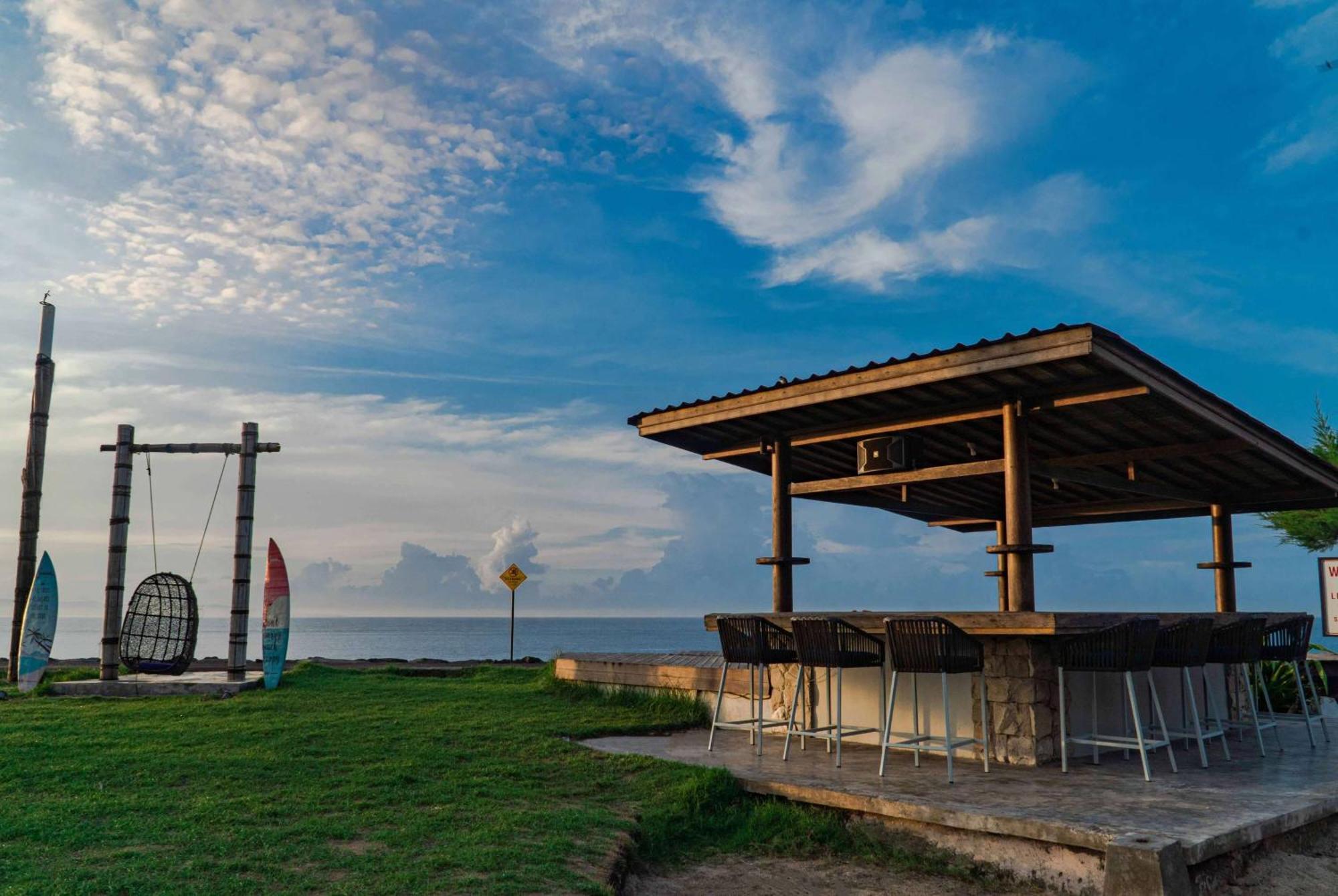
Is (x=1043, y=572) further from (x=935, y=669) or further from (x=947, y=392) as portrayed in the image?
(x=935, y=669)

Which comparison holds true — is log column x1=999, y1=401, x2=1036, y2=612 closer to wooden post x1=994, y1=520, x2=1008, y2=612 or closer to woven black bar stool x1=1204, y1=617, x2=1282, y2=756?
woven black bar stool x1=1204, y1=617, x2=1282, y2=756

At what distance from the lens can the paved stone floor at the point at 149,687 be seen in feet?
40.5

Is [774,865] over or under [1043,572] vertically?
under

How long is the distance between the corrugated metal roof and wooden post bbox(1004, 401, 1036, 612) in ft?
3.12

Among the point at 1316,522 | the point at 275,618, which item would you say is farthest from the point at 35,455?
the point at 1316,522

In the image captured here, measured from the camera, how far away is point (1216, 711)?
8688 millimetres

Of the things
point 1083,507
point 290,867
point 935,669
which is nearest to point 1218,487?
point 1083,507

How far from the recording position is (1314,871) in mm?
5398

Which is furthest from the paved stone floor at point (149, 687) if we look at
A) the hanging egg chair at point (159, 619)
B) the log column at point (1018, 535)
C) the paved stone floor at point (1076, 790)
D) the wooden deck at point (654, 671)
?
the log column at point (1018, 535)

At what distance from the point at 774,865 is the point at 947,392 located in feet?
13.8

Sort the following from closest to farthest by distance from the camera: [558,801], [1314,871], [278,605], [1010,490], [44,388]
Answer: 1. [1314,871]
2. [558,801]
3. [1010,490]
4. [278,605]
5. [44,388]

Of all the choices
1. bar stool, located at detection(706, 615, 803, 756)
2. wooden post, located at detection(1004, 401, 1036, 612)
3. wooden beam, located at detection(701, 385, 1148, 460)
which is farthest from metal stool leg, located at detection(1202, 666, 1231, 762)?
bar stool, located at detection(706, 615, 803, 756)

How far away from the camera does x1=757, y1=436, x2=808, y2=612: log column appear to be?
954 cm

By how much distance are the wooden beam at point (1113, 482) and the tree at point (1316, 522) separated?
41.9 feet
